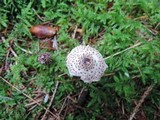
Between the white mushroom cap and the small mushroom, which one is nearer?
the white mushroom cap

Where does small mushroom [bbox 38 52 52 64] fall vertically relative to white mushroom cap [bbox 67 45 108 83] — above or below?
below

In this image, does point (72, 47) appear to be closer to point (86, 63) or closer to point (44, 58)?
point (44, 58)

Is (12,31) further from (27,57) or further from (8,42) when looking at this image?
(27,57)

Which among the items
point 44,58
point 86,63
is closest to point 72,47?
point 44,58

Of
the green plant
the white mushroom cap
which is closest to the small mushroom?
the green plant

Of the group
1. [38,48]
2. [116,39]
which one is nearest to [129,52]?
[116,39]

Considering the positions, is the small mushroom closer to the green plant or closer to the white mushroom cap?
the green plant

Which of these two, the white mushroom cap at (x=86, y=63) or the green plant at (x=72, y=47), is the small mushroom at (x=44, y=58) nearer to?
the green plant at (x=72, y=47)

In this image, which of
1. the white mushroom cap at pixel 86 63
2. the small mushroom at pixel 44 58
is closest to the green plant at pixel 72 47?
the small mushroom at pixel 44 58
